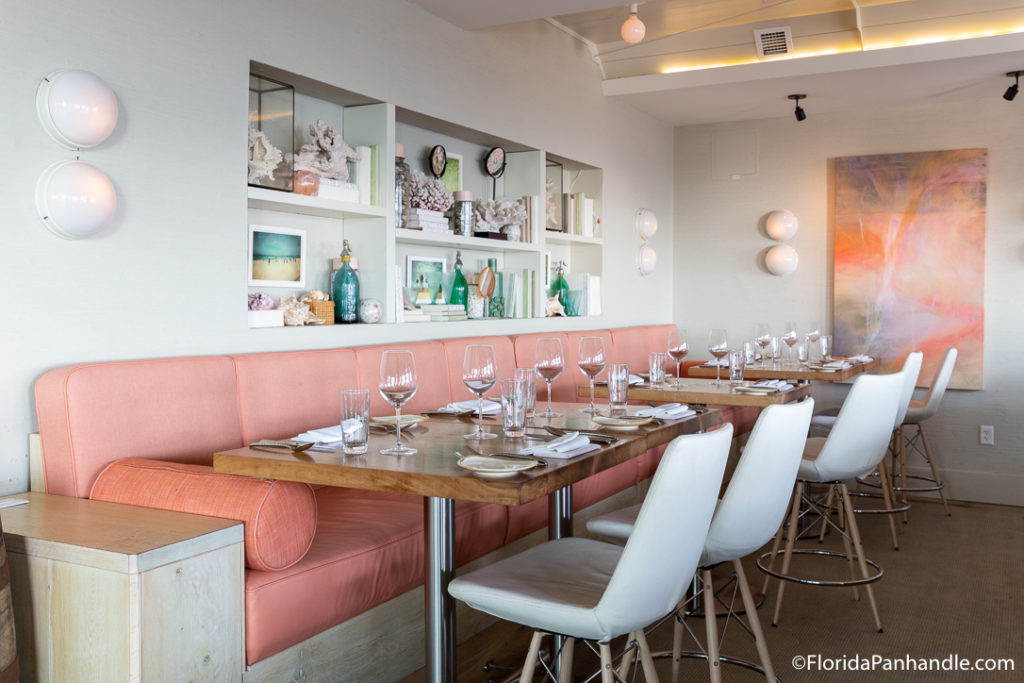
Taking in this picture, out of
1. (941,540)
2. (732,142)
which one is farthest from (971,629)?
(732,142)

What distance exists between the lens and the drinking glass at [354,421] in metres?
1.92

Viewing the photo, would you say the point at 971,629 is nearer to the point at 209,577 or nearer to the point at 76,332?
the point at 209,577

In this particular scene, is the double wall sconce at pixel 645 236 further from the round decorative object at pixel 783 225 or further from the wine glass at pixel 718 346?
the wine glass at pixel 718 346

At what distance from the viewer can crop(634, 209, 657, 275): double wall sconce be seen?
586 centimetres

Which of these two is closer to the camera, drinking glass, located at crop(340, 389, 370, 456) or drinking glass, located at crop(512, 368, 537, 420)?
drinking glass, located at crop(340, 389, 370, 456)

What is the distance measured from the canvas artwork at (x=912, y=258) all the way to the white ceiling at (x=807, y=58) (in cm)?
46

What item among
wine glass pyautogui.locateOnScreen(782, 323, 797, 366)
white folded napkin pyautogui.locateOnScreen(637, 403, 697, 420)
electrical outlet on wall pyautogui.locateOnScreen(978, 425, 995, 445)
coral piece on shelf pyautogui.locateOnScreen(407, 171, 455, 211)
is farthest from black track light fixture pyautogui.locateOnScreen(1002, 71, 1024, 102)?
white folded napkin pyautogui.locateOnScreen(637, 403, 697, 420)

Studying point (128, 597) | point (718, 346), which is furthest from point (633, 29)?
point (128, 597)

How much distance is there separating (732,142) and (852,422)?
360 cm

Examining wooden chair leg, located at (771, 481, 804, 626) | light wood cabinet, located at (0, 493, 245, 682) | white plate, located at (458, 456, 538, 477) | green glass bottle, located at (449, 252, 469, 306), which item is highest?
green glass bottle, located at (449, 252, 469, 306)

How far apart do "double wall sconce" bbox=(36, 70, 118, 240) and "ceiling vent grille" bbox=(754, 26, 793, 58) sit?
12.0 ft

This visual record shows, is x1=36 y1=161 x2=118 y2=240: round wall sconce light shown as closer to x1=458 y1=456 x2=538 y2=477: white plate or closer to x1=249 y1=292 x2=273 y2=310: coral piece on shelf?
x1=249 y1=292 x2=273 y2=310: coral piece on shelf

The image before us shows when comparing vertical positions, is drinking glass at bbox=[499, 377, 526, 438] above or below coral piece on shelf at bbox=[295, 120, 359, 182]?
below

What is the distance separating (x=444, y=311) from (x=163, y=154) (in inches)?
63.4
